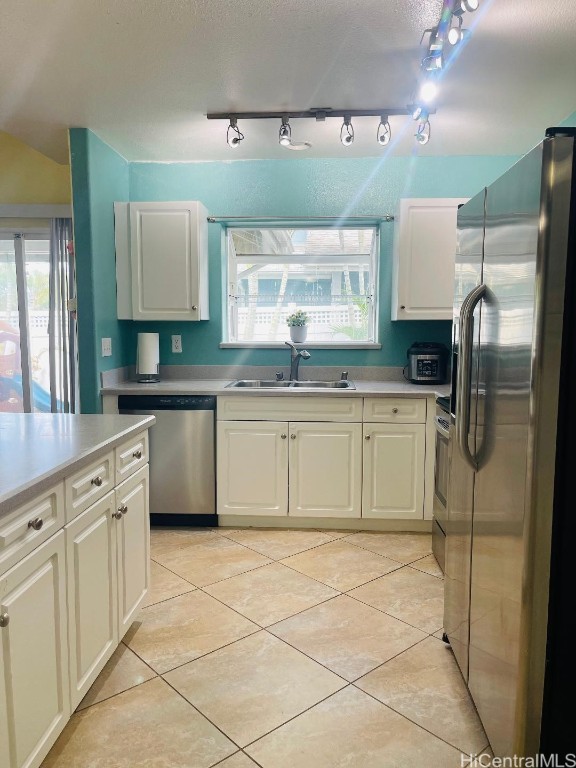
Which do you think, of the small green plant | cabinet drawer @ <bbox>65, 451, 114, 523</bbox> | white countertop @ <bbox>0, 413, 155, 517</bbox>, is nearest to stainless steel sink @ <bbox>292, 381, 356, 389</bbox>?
the small green plant

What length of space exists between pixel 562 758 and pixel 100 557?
1.43m

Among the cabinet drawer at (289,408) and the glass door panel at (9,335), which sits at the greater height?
the glass door panel at (9,335)

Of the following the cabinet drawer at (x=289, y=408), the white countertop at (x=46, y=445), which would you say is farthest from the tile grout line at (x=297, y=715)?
the cabinet drawer at (x=289, y=408)

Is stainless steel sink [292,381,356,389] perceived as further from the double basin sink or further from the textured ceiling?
the textured ceiling

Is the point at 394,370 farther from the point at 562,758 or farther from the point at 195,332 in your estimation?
the point at 562,758

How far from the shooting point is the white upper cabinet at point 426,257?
3.52m

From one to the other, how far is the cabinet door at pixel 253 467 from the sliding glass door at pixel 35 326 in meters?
1.50

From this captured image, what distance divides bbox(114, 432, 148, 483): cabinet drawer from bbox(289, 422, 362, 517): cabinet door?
1293mm

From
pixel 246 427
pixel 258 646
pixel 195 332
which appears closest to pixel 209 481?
pixel 246 427

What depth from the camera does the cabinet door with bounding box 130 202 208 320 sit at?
3613 mm

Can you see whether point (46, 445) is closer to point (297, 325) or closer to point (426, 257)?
point (297, 325)

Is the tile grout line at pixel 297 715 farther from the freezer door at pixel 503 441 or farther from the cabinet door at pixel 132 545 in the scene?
the cabinet door at pixel 132 545

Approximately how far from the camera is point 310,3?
2023 millimetres

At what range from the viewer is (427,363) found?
3.61 metres
